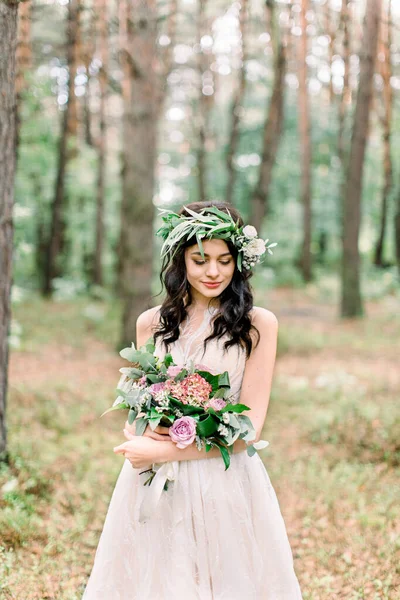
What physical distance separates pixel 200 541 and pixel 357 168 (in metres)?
12.4

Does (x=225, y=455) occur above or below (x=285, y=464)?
above

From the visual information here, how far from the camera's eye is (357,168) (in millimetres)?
13828

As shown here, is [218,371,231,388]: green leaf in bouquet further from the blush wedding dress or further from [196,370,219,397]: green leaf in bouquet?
the blush wedding dress

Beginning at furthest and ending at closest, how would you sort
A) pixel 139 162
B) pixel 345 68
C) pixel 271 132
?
pixel 345 68 → pixel 271 132 → pixel 139 162

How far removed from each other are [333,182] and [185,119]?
7.38 meters

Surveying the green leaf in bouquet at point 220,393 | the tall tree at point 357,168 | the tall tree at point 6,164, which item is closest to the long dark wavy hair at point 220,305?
the green leaf in bouquet at point 220,393

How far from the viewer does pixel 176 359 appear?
9.78ft

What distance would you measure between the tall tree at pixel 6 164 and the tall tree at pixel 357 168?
11.0m

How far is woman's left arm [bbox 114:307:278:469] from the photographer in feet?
8.89

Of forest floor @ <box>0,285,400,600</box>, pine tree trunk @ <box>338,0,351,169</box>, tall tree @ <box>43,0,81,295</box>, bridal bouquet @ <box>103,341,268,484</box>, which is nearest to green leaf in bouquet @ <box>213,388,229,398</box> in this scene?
bridal bouquet @ <box>103,341,268,484</box>

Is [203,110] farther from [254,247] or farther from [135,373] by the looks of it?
[135,373]

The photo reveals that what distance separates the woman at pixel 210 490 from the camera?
287 centimetres

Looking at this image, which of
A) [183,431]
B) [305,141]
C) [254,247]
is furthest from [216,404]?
[305,141]

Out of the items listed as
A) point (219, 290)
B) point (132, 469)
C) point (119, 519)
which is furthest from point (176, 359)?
point (119, 519)
